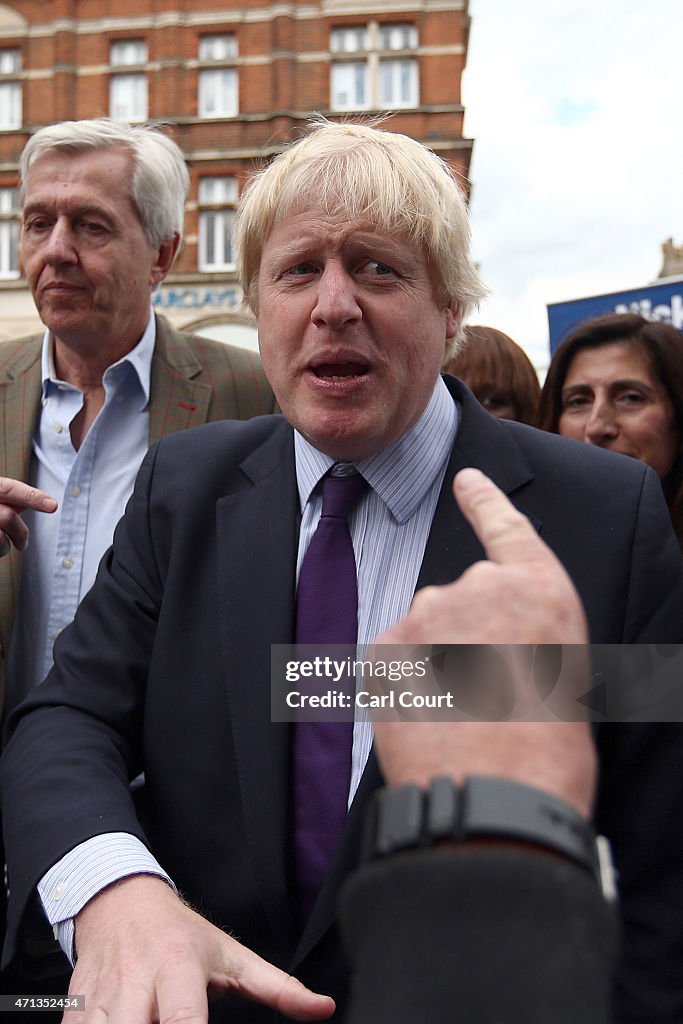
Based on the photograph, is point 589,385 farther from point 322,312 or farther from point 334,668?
point 334,668

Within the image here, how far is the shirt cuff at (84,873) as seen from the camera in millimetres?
1144

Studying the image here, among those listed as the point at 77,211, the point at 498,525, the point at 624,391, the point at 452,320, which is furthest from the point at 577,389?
the point at 498,525

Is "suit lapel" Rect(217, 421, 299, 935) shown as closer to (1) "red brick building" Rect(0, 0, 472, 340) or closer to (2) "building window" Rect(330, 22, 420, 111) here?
(1) "red brick building" Rect(0, 0, 472, 340)

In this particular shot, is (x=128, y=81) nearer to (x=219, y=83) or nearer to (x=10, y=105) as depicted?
(x=219, y=83)

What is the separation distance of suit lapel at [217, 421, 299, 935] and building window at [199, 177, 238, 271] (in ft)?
49.7

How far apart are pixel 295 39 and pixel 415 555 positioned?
56.6ft

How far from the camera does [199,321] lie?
49.1 ft

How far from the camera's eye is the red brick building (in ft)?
53.3

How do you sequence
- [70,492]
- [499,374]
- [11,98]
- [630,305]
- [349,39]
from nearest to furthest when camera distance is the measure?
[70,492], [499,374], [630,305], [349,39], [11,98]

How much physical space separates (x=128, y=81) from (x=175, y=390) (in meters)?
16.7

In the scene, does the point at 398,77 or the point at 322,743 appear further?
→ the point at 398,77

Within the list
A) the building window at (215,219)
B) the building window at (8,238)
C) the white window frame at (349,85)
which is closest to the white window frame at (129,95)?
the building window at (215,219)

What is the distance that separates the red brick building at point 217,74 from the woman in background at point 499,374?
44.1 feet

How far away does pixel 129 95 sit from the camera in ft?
56.1
